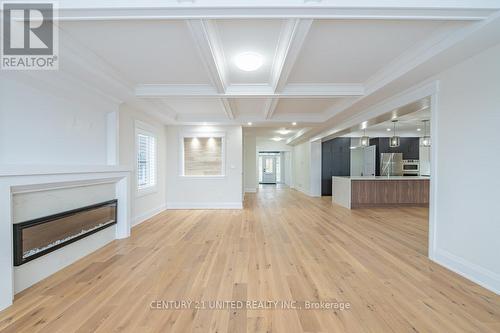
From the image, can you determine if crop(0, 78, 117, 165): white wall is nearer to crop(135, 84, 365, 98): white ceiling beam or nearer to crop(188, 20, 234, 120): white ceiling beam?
crop(135, 84, 365, 98): white ceiling beam

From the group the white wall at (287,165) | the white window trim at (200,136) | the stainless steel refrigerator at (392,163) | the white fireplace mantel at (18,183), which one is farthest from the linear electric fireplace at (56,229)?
the white wall at (287,165)

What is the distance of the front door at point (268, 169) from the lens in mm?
15555

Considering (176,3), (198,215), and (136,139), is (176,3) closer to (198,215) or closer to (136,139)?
(136,139)

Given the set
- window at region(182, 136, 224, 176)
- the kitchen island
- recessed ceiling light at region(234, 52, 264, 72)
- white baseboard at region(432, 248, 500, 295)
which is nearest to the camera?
white baseboard at region(432, 248, 500, 295)

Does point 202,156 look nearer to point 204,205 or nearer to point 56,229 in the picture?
point 204,205

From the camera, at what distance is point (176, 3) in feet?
5.58

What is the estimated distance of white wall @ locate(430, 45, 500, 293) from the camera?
7.08 feet

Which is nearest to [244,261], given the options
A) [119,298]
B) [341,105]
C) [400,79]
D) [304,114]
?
[119,298]

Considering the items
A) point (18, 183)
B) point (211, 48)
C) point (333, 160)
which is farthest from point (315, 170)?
point (18, 183)

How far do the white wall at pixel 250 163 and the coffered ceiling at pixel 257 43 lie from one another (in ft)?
19.2

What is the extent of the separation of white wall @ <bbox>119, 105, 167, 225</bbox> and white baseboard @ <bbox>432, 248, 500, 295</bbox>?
516cm

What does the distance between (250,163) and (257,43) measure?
782cm

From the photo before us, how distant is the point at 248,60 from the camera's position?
2.65 meters

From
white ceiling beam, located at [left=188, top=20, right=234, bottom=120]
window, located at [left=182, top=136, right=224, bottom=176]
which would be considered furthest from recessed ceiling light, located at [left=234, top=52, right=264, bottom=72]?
window, located at [left=182, top=136, right=224, bottom=176]
